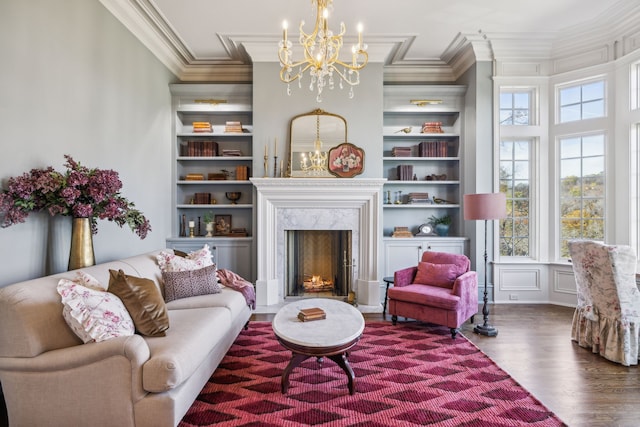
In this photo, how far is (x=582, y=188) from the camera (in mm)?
4582

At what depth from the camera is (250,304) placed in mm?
3660

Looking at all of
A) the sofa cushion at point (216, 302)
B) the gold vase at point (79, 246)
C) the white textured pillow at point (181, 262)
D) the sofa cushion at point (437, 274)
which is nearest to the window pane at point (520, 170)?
the sofa cushion at point (437, 274)

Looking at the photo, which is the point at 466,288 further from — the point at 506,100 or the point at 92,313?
the point at 92,313

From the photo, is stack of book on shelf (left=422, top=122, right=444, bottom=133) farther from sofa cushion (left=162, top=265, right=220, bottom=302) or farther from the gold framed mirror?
sofa cushion (left=162, top=265, right=220, bottom=302)

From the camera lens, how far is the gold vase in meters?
2.66

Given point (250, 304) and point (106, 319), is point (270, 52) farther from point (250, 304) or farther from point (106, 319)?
point (106, 319)

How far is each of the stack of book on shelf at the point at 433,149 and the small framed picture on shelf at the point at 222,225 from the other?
3.03 metres

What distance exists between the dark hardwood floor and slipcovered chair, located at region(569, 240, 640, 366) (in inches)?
5.0

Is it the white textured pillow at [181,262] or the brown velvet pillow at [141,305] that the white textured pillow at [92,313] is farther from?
the white textured pillow at [181,262]

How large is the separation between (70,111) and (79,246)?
115 centimetres

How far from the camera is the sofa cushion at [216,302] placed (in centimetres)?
296

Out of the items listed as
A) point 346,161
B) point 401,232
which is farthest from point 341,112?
point 401,232

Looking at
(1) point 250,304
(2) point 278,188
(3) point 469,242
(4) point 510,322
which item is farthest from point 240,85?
(4) point 510,322

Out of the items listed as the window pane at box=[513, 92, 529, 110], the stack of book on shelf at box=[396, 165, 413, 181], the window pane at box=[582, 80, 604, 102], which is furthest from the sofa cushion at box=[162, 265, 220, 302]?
the window pane at box=[582, 80, 604, 102]
